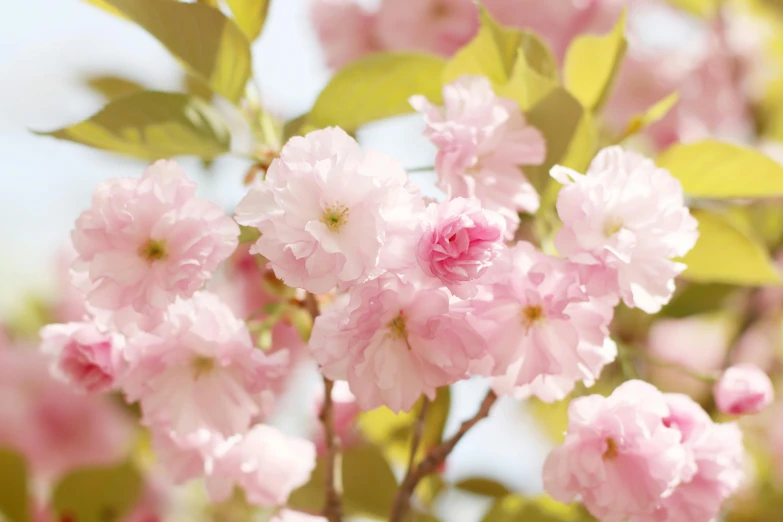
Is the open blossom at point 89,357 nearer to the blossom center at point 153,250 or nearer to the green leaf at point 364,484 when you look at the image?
the blossom center at point 153,250

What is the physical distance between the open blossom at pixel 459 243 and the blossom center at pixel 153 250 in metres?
0.17

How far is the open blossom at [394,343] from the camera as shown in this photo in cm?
47

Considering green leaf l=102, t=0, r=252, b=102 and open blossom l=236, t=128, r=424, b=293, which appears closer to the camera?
open blossom l=236, t=128, r=424, b=293

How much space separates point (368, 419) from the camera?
0.97 m

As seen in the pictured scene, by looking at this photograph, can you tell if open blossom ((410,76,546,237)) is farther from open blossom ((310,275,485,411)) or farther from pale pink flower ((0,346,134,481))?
pale pink flower ((0,346,134,481))

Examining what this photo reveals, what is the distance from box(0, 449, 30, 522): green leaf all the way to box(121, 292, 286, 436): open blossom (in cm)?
53

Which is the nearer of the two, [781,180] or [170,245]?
[170,245]

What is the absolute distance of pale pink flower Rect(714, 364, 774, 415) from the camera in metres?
0.62

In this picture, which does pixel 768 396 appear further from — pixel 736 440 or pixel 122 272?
pixel 122 272

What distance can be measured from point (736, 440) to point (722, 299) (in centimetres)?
48

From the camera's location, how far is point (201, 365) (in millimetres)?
596

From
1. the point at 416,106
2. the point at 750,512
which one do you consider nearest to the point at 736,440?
the point at 416,106

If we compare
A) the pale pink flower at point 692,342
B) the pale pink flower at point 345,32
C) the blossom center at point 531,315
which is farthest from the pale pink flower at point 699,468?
the pale pink flower at point 692,342

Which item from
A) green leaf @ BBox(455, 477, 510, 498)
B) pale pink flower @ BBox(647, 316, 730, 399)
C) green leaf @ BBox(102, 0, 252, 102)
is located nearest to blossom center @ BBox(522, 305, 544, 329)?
green leaf @ BBox(102, 0, 252, 102)
